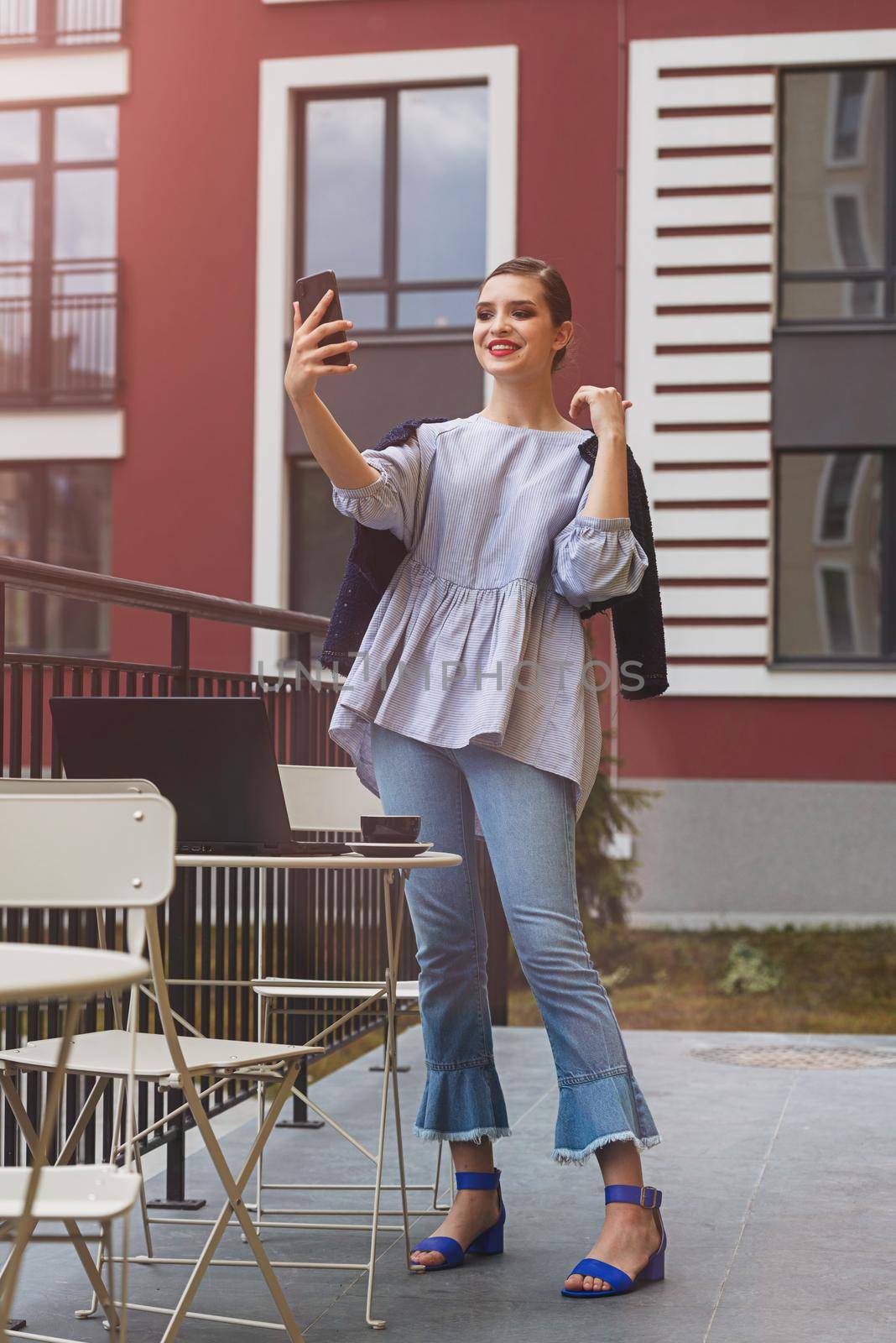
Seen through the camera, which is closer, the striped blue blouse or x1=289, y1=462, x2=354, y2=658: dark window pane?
the striped blue blouse

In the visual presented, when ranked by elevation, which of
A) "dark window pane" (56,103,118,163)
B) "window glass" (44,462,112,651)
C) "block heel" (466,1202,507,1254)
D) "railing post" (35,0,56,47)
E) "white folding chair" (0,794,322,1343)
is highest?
"railing post" (35,0,56,47)

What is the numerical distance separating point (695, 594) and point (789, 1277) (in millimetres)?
9559

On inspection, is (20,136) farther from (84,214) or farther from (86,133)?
(84,214)

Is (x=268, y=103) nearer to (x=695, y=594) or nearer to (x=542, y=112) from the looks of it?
(x=542, y=112)

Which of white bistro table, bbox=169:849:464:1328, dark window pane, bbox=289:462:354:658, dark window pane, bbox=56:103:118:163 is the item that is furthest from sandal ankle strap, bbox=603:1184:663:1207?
dark window pane, bbox=56:103:118:163

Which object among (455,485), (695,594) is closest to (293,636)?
(455,485)

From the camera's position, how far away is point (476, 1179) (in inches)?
130

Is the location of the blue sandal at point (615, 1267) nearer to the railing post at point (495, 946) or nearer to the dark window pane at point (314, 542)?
the railing post at point (495, 946)

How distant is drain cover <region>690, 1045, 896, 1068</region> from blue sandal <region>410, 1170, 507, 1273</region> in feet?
8.89

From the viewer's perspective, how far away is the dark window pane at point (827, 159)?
42.3ft

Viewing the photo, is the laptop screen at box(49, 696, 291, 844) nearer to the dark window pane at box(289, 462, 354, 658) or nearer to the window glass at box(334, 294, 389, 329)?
the dark window pane at box(289, 462, 354, 658)

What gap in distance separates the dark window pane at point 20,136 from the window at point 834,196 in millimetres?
6237

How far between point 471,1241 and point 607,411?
1637 millimetres

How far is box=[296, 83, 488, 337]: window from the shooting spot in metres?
13.5
